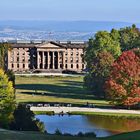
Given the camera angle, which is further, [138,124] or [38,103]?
[38,103]

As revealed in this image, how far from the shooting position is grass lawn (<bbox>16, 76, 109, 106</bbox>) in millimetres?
79688

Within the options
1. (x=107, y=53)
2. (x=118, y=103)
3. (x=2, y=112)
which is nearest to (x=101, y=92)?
(x=107, y=53)

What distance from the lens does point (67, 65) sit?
142 metres

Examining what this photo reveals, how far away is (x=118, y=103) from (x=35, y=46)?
236 feet

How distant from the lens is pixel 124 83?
238 feet

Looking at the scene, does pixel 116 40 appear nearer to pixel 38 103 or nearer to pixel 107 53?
pixel 107 53

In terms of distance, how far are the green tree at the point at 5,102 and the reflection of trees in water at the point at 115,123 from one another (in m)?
8.94

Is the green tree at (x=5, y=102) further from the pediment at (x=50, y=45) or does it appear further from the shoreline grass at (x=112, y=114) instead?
the pediment at (x=50, y=45)

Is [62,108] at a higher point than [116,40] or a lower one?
lower

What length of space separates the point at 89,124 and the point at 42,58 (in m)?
82.6

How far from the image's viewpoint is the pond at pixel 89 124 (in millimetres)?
55719

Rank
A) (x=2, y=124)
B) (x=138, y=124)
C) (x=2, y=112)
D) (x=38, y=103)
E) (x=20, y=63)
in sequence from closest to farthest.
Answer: (x=2, y=124)
(x=2, y=112)
(x=138, y=124)
(x=38, y=103)
(x=20, y=63)

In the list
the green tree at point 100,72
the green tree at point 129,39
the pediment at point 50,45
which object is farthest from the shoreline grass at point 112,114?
the pediment at point 50,45

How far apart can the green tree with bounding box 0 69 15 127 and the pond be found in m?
4.11
